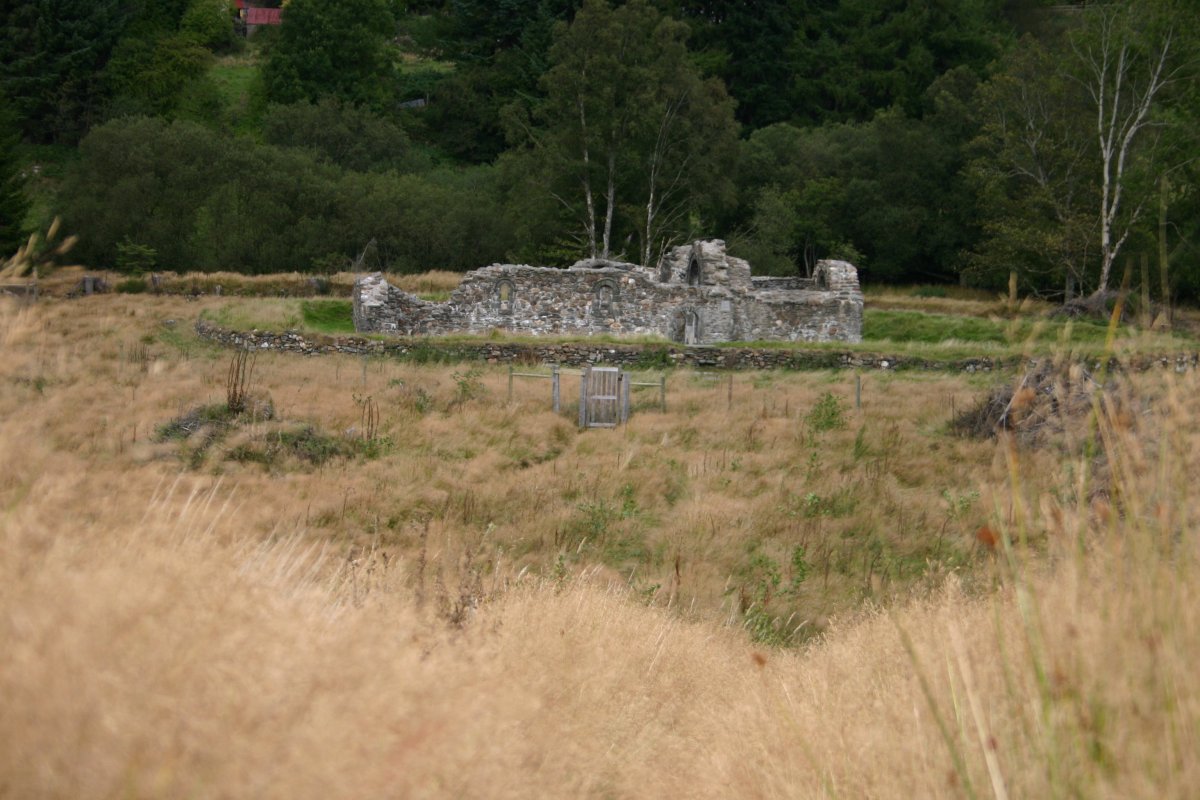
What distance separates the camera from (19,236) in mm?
35188

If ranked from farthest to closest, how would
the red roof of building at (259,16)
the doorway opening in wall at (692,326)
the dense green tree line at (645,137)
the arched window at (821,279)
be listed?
the red roof of building at (259,16)
the dense green tree line at (645,137)
the arched window at (821,279)
the doorway opening in wall at (692,326)

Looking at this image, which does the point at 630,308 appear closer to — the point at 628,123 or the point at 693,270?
the point at 693,270

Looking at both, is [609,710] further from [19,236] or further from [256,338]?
[19,236]

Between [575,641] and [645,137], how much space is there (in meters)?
32.3

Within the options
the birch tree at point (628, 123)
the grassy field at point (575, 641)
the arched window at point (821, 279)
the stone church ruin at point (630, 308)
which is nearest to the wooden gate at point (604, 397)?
the grassy field at point (575, 641)

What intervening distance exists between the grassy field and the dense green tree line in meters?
20.6

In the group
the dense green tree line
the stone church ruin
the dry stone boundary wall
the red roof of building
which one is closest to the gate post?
the dry stone boundary wall

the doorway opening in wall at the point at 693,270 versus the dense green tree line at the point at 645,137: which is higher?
the dense green tree line at the point at 645,137

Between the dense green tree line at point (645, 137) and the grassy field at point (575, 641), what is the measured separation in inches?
813

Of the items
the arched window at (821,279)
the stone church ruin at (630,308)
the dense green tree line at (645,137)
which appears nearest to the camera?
the stone church ruin at (630,308)

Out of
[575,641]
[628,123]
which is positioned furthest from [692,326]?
[575,641]

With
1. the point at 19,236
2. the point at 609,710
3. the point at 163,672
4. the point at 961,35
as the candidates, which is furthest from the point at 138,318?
the point at 961,35

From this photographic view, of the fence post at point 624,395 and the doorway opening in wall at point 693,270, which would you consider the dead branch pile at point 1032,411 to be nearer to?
the fence post at point 624,395

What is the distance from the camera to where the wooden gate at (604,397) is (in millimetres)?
17266
